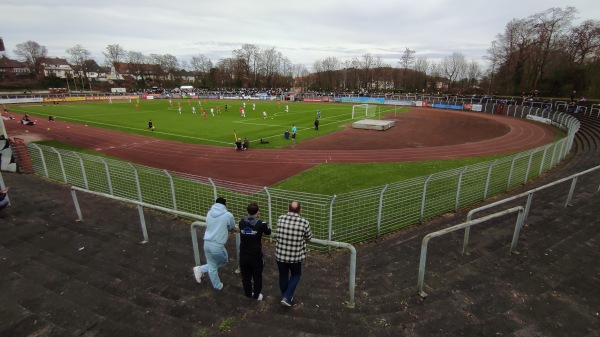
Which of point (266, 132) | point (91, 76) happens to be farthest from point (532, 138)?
point (91, 76)

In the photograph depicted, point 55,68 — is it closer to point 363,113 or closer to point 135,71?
point 135,71

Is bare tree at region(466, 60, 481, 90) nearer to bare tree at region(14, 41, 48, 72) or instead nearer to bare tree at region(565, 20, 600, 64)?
bare tree at region(565, 20, 600, 64)

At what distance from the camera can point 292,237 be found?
507cm

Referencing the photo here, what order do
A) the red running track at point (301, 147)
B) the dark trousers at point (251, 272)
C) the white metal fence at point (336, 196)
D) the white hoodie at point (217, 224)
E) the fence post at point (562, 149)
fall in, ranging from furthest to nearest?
1. the red running track at point (301, 147)
2. the fence post at point (562, 149)
3. the white metal fence at point (336, 196)
4. the white hoodie at point (217, 224)
5. the dark trousers at point (251, 272)

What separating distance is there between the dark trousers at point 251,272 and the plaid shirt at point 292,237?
1.29 ft

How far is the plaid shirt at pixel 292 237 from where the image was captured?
200 inches

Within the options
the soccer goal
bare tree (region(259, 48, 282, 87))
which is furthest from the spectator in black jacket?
bare tree (region(259, 48, 282, 87))

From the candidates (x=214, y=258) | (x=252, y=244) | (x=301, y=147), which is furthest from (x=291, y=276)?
(x=301, y=147)

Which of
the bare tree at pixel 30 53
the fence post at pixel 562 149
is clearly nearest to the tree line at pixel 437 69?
the bare tree at pixel 30 53

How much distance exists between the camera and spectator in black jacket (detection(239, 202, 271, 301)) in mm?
5043

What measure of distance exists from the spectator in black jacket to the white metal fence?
141 inches

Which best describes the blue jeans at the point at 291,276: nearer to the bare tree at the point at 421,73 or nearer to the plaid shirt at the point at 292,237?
the plaid shirt at the point at 292,237

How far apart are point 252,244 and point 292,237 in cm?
67

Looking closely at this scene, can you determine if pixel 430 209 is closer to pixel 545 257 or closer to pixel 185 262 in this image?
pixel 545 257
